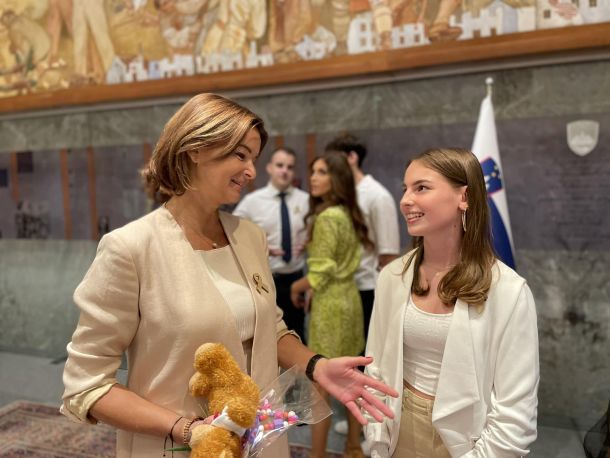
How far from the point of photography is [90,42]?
19.6ft

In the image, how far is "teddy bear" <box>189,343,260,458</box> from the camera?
4.57 feet

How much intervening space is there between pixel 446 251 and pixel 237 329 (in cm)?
87

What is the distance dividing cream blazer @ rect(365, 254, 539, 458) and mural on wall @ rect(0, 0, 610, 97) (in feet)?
9.97

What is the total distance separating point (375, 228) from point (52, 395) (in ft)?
11.2

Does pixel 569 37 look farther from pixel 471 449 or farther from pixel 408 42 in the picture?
pixel 471 449

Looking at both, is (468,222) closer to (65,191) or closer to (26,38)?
(65,191)

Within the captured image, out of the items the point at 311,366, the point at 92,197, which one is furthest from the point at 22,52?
the point at 311,366

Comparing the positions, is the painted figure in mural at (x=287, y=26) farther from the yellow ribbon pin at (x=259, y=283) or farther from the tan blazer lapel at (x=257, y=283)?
the yellow ribbon pin at (x=259, y=283)

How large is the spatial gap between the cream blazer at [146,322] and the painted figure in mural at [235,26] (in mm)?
3913

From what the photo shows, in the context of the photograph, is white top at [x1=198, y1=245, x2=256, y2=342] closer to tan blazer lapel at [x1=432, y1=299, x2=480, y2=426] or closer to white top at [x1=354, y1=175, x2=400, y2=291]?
tan blazer lapel at [x1=432, y1=299, x2=480, y2=426]

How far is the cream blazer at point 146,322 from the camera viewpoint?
1534 millimetres

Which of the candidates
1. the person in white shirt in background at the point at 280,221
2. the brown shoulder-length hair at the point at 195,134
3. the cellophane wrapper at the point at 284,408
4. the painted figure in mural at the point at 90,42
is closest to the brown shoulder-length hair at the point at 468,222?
the cellophane wrapper at the point at 284,408

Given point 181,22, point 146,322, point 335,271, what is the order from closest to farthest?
point 146,322, point 335,271, point 181,22

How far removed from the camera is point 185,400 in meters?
1.62
